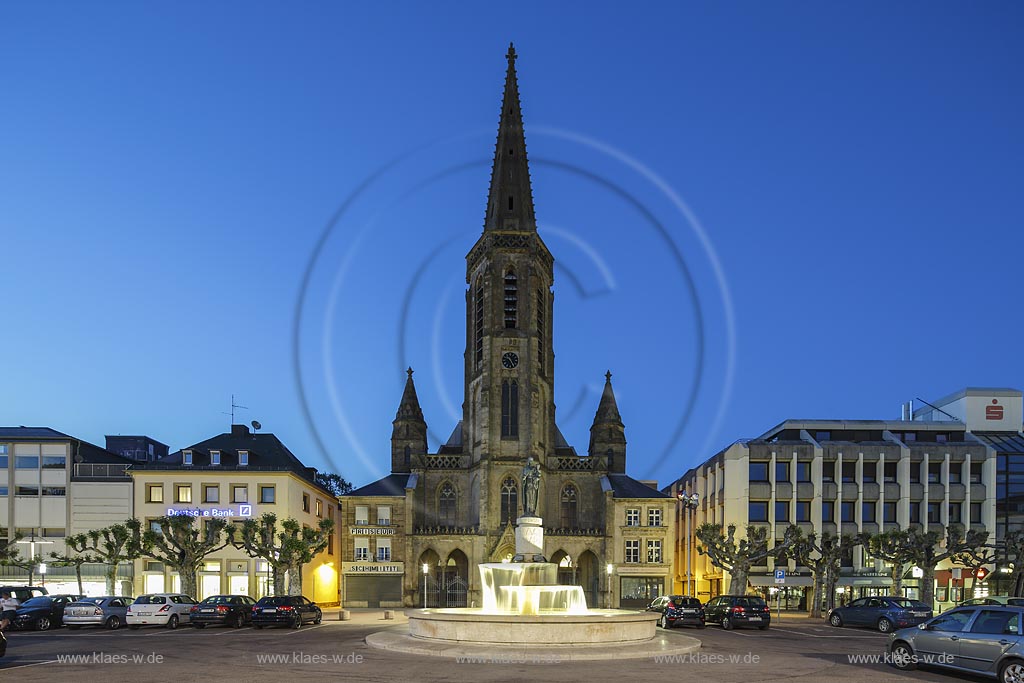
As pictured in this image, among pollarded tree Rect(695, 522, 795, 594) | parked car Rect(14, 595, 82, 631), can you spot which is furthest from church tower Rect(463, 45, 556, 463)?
parked car Rect(14, 595, 82, 631)

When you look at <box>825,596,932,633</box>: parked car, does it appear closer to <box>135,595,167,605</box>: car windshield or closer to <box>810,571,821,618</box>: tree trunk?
<box>810,571,821,618</box>: tree trunk

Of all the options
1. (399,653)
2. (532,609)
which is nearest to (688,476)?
(532,609)

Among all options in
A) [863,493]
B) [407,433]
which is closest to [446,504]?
[407,433]

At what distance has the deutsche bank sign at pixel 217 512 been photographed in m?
70.1

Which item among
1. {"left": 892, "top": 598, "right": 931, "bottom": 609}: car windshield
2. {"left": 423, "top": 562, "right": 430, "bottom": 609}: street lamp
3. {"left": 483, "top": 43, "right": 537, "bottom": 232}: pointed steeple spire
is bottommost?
{"left": 423, "top": 562, "right": 430, "bottom": 609}: street lamp

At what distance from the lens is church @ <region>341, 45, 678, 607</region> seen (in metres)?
81.4

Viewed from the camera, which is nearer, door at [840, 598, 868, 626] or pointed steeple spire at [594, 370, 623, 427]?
door at [840, 598, 868, 626]

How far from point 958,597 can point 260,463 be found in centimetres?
5139

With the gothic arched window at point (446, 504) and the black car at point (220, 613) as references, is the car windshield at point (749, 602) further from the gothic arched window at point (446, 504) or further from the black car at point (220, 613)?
the gothic arched window at point (446, 504)

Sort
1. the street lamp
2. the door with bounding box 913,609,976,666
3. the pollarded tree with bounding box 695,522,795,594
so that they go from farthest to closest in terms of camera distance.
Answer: the street lamp, the pollarded tree with bounding box 695,522,795,594, the door with bounding box 913,609,976,666

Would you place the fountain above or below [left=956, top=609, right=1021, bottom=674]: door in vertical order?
below

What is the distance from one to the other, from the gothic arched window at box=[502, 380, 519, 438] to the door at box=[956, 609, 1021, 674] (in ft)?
214

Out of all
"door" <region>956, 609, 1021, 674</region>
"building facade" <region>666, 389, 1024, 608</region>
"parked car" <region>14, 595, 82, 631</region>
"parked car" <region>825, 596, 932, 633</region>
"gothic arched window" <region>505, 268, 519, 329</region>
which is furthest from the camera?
"gothic arched window" <region>505, 268, 519, 329</region>

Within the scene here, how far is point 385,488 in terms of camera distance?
8556cm
